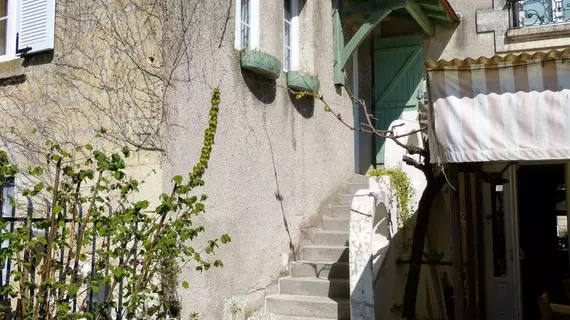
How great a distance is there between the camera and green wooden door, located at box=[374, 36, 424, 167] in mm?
10711

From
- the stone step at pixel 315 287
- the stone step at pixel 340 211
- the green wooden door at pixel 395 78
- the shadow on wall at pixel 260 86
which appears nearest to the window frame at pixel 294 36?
the shadow on wall at pixel 260 86

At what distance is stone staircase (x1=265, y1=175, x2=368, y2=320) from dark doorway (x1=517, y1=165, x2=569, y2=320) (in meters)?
3.52

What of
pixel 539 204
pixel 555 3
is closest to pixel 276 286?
pixel 539 204

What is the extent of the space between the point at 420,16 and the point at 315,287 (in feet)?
18.2

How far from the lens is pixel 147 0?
5555 mm

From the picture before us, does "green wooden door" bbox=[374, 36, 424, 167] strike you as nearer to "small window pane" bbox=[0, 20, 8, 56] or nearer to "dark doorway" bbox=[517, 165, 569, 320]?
"dark doorway" bbox=[517, 165, 569, 320]

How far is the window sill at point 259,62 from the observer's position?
652 centimetres

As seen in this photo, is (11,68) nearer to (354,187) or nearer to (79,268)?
(79,268)

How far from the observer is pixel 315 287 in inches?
274

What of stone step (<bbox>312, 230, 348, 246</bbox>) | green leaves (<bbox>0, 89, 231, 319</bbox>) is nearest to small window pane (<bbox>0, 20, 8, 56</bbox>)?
green leaves (<bbox>0, 89, 231, 319</bbox>)

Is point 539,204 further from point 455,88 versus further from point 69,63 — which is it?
point 69,63

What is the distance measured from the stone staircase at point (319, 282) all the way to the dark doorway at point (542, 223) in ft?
11.5

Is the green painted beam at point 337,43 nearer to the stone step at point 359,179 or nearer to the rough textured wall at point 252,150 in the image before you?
the rough textured wall at point 252,150

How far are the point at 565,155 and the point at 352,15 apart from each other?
215 inches
